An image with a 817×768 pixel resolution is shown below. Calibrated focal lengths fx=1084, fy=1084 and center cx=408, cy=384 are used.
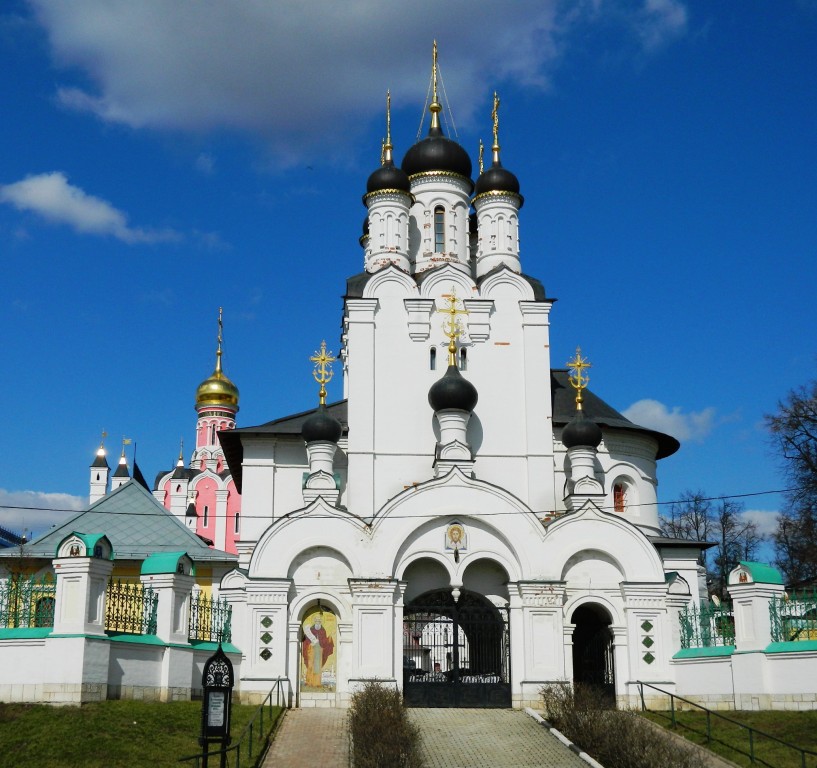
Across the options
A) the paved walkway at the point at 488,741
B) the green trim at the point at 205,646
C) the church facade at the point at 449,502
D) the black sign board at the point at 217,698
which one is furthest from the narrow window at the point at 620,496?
the black sign board at the point at 217,698

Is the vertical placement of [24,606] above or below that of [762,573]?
below

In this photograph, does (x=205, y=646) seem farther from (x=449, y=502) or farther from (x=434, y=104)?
(x=434, y=104)

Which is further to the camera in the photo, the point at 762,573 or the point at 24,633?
the point at 762,573

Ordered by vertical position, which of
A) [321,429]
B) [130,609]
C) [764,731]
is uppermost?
[321,429]

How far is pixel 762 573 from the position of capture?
60.9 ft

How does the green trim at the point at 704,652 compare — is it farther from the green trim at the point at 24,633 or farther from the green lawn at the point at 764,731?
the green trim at the point at 24,633

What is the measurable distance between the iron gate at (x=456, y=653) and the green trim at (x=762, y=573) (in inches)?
209

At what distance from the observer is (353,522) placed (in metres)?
22.3

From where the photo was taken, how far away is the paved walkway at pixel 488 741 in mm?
15258

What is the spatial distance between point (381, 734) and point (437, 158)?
1919 centimetres

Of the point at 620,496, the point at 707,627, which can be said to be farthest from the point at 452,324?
the point at 707,627

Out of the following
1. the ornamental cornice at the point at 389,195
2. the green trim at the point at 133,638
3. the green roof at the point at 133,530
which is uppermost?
the ornamental cornice at the point at 389,195

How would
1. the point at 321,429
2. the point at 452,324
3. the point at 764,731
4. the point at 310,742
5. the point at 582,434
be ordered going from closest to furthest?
the point at 764,731 < the point at 310,742 < the point at 582,434 < the point at 321,429 < the point at 452,324

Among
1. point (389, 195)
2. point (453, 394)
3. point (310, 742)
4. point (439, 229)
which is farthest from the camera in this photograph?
point (439, 229)
